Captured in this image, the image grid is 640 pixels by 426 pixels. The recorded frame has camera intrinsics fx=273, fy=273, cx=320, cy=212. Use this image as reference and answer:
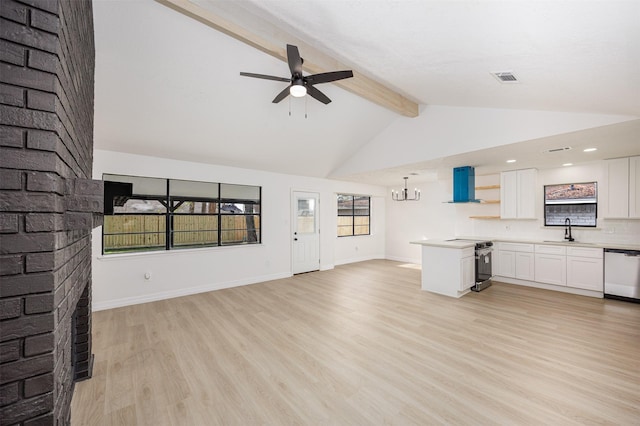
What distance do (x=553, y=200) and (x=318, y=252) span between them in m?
5.29

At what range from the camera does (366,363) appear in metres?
2.74

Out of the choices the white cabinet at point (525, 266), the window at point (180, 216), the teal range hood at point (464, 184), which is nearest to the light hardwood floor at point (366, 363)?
the white cabinet at point (525, 266)

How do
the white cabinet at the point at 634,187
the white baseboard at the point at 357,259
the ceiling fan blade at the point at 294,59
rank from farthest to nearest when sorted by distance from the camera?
1. the white baseboard at the point at 357,259
2. the white cabinet at the point at 634,187
3. the ceiling fan blade at the point at 294,59

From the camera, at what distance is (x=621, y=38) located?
1712 mm

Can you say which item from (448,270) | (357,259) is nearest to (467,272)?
(448,270)

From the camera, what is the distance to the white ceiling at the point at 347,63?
5.91 feet

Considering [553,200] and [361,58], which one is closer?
[361,58]

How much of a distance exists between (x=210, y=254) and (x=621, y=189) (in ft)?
24.6

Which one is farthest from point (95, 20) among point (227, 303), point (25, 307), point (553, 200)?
point (553, 200)

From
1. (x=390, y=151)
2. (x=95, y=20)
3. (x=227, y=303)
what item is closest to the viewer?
(x=95, y=20)

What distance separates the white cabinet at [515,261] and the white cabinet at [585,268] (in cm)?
57

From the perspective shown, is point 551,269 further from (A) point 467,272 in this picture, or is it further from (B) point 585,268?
(A) point 467,272

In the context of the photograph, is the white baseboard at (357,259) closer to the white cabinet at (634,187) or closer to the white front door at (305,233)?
the white front door at (305,233)

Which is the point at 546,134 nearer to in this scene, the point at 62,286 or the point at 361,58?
the point at 361,58
